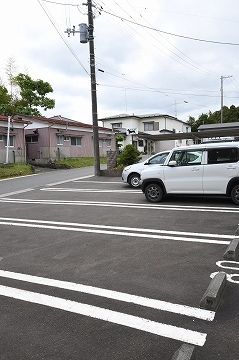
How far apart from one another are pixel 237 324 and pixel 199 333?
0.44m

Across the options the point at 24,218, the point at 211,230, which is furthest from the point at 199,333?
the point at 24,218

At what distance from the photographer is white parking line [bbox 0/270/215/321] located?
3775 mm

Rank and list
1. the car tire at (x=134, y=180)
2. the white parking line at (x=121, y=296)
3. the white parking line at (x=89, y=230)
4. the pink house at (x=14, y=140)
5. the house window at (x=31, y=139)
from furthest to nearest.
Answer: the house window at (x=31, y=139) → the pink house at (x=14, y=140) → the car tire at (x=134, y=180) → the white parking line at (x=89, y=230) → the white parking line at (x=121, y=296)

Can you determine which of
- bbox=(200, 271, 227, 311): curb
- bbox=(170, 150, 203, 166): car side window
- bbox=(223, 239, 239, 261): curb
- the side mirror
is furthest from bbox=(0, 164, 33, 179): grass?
bbox=(200, 271, 227, 311): curb

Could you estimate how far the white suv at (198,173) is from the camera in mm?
9938

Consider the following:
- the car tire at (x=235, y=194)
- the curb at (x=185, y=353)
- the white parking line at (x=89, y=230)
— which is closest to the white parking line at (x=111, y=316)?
the curb at (x=185, y=353)

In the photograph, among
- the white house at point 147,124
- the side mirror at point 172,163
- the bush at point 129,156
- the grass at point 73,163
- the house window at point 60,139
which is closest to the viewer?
the side mirror at point 172,163

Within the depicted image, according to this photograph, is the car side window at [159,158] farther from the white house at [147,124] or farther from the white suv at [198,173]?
the white house at [147,124]

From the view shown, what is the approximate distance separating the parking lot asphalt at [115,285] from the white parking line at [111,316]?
12 mm

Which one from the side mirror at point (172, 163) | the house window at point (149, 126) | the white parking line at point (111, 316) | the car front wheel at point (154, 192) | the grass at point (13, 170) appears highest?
the house window at point (149, 126)

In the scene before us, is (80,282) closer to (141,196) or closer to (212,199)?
(212,199)

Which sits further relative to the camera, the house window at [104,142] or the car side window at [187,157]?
the house window at [104,142]

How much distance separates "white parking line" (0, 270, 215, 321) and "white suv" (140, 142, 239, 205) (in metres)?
6.46

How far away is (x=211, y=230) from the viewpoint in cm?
727
